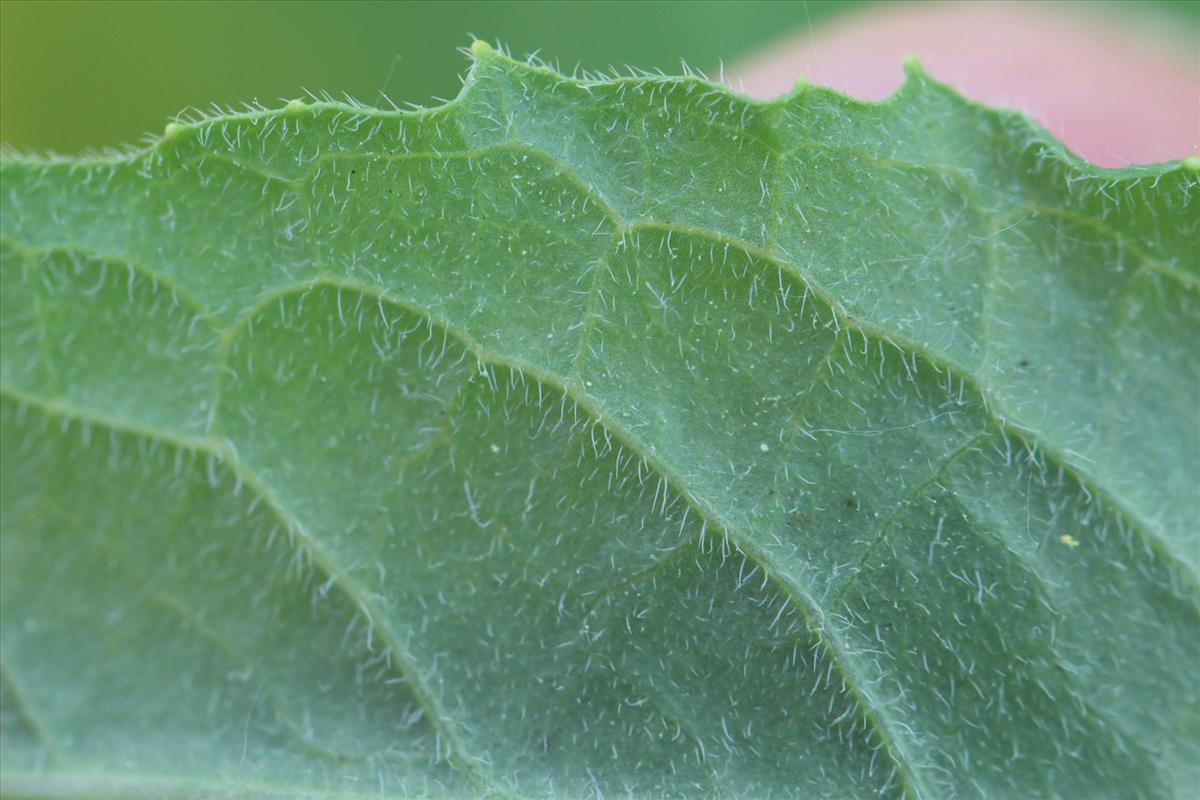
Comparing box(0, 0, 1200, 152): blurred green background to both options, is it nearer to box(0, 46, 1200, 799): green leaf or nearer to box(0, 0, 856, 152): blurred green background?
box(0, 0, 856, 152): blurred green background

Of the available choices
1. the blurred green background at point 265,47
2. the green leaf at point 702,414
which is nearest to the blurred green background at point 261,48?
the blurred green background at point 265,47

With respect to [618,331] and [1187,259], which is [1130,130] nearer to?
[1187,259]

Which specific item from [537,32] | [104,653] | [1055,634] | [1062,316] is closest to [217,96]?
[537,32]

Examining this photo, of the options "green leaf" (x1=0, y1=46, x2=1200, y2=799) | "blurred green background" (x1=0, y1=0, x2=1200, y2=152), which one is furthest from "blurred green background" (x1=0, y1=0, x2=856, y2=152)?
"green leaf" (x1=0, y1=46, x2=1200, y2=799)

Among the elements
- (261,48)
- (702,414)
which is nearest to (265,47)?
(261,48)

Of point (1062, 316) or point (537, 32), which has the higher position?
point (537, 32)

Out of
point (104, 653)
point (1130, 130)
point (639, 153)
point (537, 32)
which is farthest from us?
point (537, 32)
